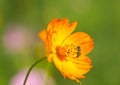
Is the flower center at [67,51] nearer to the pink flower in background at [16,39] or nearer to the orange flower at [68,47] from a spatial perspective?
the orange flower at [68,47]

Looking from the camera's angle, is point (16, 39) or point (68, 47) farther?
point (16, 39)

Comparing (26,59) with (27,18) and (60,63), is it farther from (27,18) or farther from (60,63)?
(60,63)

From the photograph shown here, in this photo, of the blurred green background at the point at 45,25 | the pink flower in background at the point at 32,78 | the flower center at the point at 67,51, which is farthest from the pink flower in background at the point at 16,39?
the flower center at the point at 67,51

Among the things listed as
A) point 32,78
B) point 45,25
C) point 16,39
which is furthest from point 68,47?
point 45,25

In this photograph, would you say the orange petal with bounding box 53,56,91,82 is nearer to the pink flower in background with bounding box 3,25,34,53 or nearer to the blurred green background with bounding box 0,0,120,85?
the blurred green background with bounding box 0,0,120,85

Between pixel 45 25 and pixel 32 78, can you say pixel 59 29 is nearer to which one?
pixel 32 78

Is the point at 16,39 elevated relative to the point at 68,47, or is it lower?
elevated

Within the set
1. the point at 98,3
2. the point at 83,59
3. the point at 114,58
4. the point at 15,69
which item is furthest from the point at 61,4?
A: the point at 83,59
